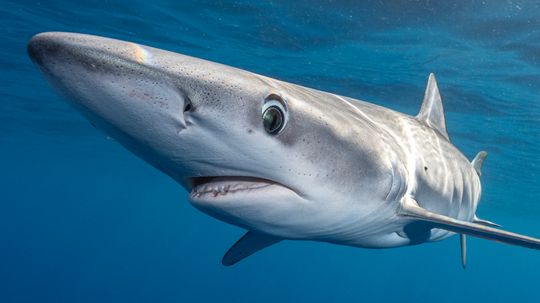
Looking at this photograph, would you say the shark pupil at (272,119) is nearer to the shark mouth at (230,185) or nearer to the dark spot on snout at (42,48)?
the shark mouth at (230,185)

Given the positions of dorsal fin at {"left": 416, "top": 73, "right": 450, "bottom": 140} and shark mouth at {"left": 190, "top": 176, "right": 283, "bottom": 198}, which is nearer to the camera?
shark mouth at {"left": 190, "top": 176, "right": 283, "bottom": 198}

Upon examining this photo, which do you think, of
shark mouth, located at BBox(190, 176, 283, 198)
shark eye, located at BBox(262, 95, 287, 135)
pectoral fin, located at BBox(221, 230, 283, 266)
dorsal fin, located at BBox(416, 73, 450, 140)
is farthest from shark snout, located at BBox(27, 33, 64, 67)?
dorsal fin, located at BBox(416, 73, 450, 140)

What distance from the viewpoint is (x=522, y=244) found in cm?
298

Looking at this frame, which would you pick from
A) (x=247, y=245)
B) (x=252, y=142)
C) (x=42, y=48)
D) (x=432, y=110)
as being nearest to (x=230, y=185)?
(x=252, y=142)

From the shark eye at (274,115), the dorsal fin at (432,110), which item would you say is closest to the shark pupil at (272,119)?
the shark eye at (274,115)

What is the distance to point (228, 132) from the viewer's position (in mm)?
2078

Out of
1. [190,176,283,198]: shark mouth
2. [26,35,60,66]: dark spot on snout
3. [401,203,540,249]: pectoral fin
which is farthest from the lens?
[401,203,540,249]: pectoral fin

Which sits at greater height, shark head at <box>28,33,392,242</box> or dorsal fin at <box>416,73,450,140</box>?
dorsal fin at <box>416,73,450,140</box>

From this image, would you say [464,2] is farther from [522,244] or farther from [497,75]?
[522,244]

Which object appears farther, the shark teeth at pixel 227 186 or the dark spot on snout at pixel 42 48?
the shark teeth at pixel 227 186

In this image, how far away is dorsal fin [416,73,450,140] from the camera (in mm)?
5457

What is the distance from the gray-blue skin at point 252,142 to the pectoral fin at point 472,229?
0.01m

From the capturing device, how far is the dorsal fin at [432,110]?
5457 mm

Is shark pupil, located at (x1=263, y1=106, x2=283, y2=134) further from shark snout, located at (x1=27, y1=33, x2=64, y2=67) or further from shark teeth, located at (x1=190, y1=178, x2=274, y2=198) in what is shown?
shark snout, located at (x1=27, y1=33, x2=64, y2=67)
